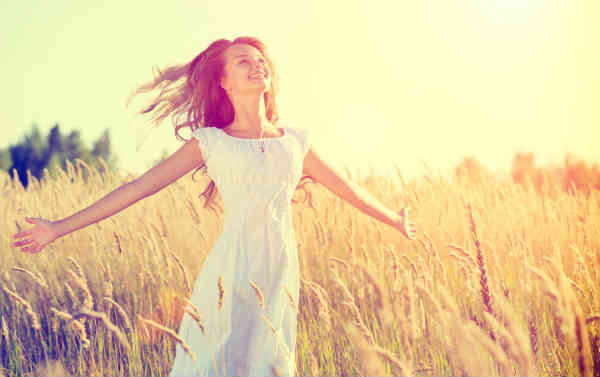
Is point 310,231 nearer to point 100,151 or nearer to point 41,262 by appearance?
point 41,262

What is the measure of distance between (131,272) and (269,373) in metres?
1.80

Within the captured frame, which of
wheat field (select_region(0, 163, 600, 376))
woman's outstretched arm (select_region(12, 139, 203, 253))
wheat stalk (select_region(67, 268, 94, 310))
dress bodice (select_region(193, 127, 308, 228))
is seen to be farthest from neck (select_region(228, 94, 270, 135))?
wheat stalk (select_region(67, 268, 94, 310))

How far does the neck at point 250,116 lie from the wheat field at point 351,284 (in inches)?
26.1

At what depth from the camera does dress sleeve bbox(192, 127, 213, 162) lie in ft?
7.39

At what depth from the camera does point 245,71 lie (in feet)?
8.03

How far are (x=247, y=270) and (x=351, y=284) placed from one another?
3.65 feet

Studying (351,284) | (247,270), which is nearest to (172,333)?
(247,270)

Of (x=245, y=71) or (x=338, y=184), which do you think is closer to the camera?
(x=245, y=71)

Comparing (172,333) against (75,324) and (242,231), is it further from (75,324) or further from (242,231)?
(242,231)

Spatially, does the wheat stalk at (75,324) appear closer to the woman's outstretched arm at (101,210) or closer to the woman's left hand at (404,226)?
the woman's outstretched arm at (101,210)

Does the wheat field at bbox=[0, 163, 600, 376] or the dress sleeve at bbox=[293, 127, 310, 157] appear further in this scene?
the dress sleeve at bbox=[293, 127, 310, 157]

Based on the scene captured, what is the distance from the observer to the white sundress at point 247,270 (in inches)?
83.4

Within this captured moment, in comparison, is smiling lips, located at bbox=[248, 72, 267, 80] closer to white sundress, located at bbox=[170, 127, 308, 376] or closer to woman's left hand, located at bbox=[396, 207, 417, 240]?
white sundress, located at bbox=[170, 127, 308, 376]

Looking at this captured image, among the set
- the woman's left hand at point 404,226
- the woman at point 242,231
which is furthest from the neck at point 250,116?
the woman's left hand at point 404,226
